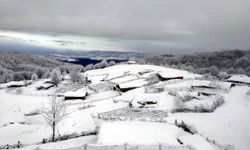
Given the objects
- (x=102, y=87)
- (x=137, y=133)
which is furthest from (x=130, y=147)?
(x=102, y=87)

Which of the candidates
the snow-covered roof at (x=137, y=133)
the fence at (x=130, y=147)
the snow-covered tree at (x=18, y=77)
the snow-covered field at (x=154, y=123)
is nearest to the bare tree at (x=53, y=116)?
the snow-covered field at (x=154, y=123)

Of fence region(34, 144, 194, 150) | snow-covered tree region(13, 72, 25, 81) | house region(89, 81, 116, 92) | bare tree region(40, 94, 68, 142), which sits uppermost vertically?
fence region(34, 144, 194, 150)

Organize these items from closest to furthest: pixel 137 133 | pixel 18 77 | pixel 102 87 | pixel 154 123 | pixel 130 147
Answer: pixel 130 147
pixel 137 133
pixel 154 123
pixel 102 87
pixel 18 77

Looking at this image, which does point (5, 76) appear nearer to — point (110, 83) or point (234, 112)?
point (110, 83)

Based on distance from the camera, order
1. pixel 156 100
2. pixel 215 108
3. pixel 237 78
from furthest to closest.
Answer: pixel 237 78, pixel 156 100, pixel 215 108

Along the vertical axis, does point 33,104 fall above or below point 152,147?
below

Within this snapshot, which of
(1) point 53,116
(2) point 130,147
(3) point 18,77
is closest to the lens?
(2) point 130,147

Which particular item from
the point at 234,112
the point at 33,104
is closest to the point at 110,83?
the point at 33,104

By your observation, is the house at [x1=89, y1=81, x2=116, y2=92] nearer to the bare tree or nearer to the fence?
the bare tree

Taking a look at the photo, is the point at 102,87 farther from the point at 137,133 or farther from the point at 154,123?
the point at 137,133

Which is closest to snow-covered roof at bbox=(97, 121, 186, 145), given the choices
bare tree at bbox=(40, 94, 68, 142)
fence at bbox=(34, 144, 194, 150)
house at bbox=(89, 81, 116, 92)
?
fence at bbox=(34, 144, 194, 150)

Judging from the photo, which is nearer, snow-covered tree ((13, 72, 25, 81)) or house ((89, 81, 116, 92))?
house ((89, 81, 116, 92))
